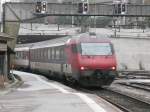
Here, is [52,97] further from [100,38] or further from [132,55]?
[132,55]

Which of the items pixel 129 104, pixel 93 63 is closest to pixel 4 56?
pixel 93 63

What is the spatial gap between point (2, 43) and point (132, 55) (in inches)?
Result: 1649

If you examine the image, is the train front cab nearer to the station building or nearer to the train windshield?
the train windshield

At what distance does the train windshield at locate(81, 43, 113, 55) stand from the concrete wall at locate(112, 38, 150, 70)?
4238cm

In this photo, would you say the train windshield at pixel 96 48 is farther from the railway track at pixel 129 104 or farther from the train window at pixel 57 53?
the train window at pixel 57 53

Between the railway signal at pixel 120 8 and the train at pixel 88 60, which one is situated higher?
the railway signal at pixel 120 8

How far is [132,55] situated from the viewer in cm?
7356

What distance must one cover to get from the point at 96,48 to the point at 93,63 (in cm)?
119

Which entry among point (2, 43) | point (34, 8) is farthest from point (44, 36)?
point (2, 43)

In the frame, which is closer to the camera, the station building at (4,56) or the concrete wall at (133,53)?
the station building at (4,56)

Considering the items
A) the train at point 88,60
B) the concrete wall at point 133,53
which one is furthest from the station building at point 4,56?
the concrete wall at point 133,53

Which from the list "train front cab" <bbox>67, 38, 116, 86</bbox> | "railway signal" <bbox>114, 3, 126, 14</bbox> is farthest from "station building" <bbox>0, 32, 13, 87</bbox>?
"railway signal" <bbox>114, 3, 126, 14</bbox>

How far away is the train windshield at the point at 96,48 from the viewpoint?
1198 inches

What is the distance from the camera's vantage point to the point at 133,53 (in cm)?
7381
